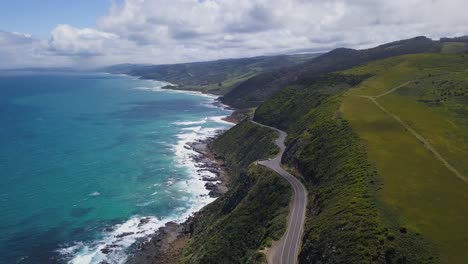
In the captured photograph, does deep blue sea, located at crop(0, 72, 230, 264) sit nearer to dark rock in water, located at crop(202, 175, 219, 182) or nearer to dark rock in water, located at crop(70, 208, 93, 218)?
dark rock in water, located at crop(70, 208, 93, 218)

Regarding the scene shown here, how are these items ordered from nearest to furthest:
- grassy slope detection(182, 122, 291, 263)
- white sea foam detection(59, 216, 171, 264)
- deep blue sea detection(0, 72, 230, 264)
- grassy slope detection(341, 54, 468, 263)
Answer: grassy slope detection(341, 54, 468, 263), grassy slope detection(182, 122, 291, 263), white sea foam detection(59, 216, 171, 264), deep blue sea detection(0, 72, 230, 264)

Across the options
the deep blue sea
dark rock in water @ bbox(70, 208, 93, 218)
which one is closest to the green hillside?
the deep blue sea

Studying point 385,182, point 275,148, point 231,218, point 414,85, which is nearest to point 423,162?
point 385,182

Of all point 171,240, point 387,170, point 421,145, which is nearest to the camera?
point 387,170

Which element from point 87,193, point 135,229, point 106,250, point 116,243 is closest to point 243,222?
point 135,229

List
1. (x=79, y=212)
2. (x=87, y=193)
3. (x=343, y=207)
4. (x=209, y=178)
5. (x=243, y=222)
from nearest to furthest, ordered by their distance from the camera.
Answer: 1. (x=343, y=207)
2. (x=243, y=222)
3. (x=79, y=212)
4. (x=87, y=193)
5. (x=209, y=178)

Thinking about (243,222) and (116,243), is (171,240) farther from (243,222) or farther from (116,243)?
(243,222)

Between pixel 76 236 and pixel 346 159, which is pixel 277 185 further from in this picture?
pixel 76 236
